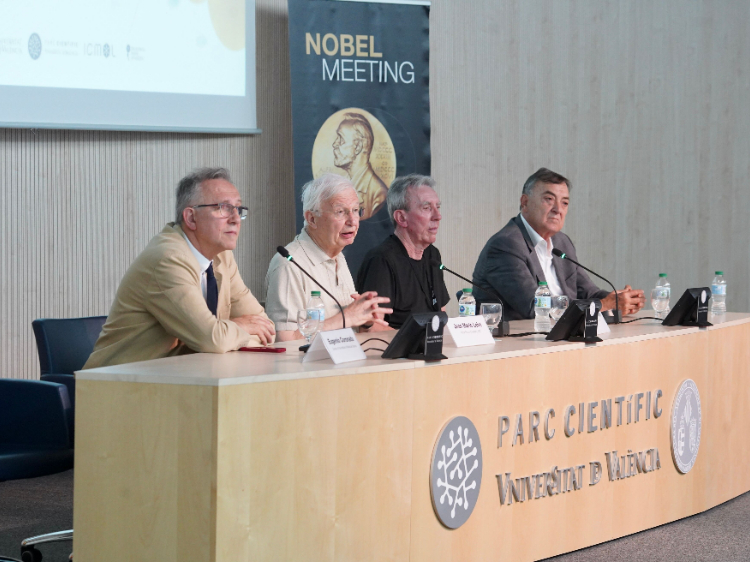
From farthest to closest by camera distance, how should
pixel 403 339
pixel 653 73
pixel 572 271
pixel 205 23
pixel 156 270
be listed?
pixel 653 73, pixel 205 23, pixel 572 271, pixel 156 270, pixel 403 339

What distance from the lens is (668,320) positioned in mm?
3354

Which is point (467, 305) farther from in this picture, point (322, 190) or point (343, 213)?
point (322, 190)

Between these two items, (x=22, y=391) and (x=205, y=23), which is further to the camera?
(x=205, y=23)

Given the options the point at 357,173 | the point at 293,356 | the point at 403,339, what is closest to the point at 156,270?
the point at 293,356

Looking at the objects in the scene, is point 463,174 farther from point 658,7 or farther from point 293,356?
point 293,356

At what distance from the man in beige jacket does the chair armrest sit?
0.47ft

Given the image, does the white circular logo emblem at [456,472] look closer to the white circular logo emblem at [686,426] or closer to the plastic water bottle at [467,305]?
the plastic water bottle at [467,305]

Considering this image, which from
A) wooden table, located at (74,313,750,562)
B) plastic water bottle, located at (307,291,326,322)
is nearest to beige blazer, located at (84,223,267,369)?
wooden table, located at (74,313,750,562)

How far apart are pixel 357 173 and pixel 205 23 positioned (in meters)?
1.17

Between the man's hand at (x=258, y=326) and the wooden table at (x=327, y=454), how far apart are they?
0.27 m

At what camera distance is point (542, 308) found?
3.38m

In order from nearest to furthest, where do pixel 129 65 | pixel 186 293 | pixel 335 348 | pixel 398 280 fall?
pixel 335 348, pixel 186 293, pixel 398 280, pixel 129 65

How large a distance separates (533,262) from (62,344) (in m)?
2.00

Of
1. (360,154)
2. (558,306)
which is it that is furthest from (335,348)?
(360,154)
